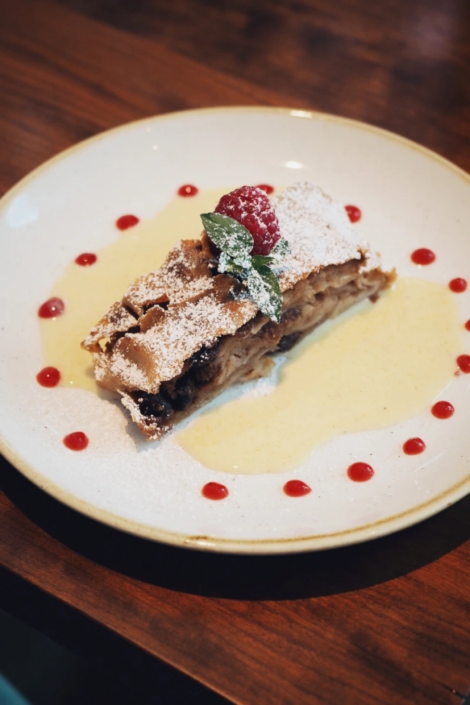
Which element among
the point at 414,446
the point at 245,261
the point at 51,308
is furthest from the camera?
the point at 51,308

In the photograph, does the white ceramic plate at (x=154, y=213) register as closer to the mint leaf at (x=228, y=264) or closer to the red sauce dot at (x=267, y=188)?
the red sauce dot at (x=267, y=188)

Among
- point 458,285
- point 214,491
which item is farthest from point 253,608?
point 458,285

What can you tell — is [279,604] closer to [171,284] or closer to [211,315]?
[211,315]

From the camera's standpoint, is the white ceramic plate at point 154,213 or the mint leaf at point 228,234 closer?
the white ceramic plate at point 154,213

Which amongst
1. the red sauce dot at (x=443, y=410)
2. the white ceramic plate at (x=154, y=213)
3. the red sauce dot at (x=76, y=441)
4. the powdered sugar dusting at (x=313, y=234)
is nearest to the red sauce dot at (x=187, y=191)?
the white ceramic plate at (x=154, y=213)

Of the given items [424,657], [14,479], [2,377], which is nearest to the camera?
[424,657]

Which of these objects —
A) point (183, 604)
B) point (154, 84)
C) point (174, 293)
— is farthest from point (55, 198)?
point (183, 604)

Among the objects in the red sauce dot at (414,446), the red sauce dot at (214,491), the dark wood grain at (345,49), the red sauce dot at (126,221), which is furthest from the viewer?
the dark wood grain at (345,49)

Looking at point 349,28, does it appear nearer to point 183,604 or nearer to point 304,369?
point 304,369
